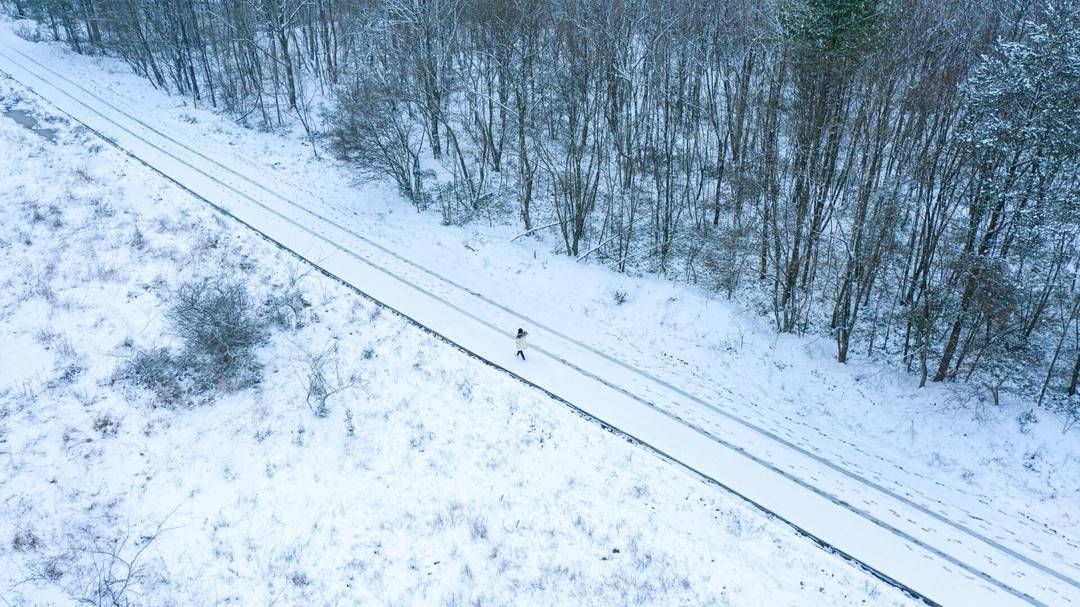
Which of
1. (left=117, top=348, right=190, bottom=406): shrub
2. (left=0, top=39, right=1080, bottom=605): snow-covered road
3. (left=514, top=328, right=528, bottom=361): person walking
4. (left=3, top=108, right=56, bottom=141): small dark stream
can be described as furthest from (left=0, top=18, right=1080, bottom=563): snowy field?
(left=3, top=108, right=56, bottom=141): small dark stream

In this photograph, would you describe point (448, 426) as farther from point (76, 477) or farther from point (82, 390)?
→ point (82, 390)

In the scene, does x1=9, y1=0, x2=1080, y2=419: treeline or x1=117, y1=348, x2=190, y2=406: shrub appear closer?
x1=117, y1=348, x2=190, y2=406: shrub

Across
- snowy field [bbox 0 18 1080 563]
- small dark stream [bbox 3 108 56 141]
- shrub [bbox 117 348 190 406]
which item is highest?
small dark stream [bbox 3 108 56 141]

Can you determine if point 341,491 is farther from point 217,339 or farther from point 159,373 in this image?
point 159,373

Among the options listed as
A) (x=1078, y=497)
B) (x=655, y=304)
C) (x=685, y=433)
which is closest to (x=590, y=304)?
(x=655, y=304)

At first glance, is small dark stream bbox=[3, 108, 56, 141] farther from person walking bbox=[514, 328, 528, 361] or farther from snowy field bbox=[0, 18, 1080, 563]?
person walking bbox=[514, 328, 528, 361]

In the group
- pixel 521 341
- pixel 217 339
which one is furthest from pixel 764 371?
pixel 217 339

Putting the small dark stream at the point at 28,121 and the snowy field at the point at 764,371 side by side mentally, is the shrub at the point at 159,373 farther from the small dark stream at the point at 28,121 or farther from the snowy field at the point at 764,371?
the small dark stream at the point at 28,121
